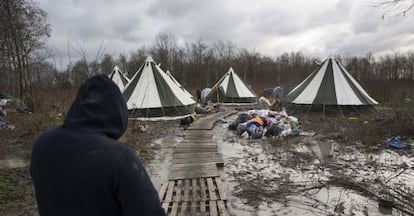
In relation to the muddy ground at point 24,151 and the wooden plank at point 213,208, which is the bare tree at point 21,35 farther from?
the wooden plank at point 213,208

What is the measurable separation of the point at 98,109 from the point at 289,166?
491 cm

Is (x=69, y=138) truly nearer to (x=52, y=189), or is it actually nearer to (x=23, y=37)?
(x=52, y=189)

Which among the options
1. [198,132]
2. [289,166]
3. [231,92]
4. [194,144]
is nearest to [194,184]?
[289,166]

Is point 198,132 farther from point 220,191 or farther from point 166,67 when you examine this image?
point 166,67

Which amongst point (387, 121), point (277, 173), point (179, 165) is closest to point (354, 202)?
point (277, 173)

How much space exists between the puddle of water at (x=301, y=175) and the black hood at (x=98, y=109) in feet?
8.90

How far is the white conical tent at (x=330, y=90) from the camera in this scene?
12.3 meters

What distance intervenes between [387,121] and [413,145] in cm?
206

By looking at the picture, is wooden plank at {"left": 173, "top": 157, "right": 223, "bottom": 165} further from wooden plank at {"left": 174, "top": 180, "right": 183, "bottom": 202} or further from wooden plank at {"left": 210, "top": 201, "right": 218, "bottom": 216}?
wooden plank at {"left": 210, "top": 201, "right": 218, "bottom": 216}

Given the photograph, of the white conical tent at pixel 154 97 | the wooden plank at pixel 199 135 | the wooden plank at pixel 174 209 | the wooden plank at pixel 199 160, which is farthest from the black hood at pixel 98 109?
the white conical tent at pixel 154 97

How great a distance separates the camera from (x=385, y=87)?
19.2 m

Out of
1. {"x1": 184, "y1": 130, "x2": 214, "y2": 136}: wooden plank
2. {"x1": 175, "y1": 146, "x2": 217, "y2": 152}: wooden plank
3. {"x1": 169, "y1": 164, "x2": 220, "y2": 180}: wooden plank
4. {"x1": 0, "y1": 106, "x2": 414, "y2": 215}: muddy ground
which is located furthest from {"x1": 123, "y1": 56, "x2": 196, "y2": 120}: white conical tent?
{"x1": 169, "y1": 164, "x2": 220, "y2": 180}: wooden plank

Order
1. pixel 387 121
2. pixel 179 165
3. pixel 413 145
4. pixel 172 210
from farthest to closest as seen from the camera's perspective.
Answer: pixel 387 121 < pixel 413 145 < pixel 179 165 < pixel 172 210

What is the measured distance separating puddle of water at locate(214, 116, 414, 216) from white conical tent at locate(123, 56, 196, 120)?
494cm
